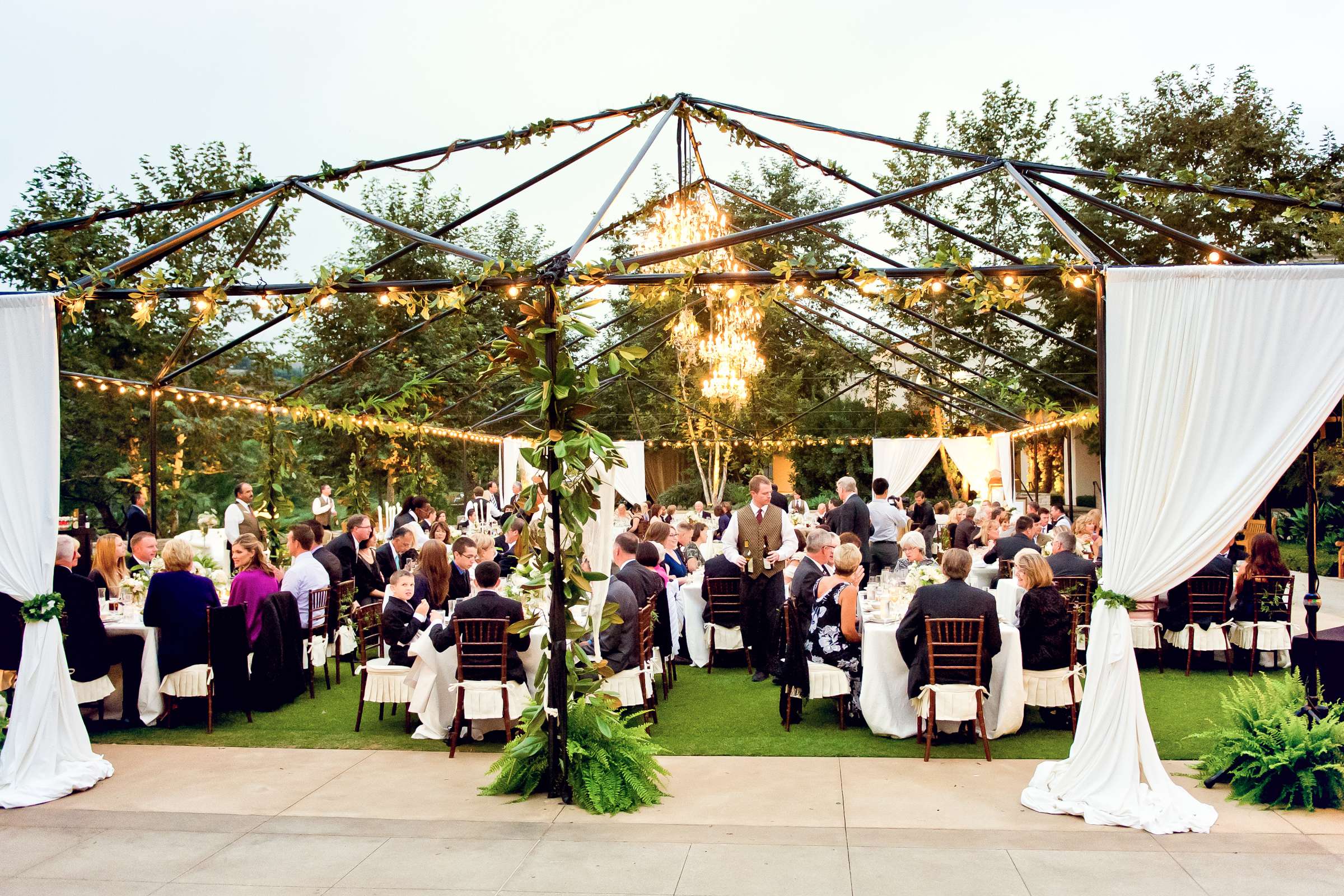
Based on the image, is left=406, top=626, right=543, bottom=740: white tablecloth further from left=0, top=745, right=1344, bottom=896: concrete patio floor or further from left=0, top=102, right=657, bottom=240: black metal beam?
left=0, top=102, right=657, bottom=240: black metal beam

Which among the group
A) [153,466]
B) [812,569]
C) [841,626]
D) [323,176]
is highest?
[323,176]

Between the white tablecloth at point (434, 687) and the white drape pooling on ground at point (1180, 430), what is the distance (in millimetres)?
3531

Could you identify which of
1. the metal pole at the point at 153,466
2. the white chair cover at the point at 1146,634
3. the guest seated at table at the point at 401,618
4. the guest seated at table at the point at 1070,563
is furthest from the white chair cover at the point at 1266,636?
the metal pole at the point at 153,466

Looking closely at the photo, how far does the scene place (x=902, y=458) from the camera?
19781 mm

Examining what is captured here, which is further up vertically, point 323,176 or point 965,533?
point 323,176

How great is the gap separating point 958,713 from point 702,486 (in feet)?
75.5

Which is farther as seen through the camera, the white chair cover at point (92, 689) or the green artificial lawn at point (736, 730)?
the white chair cover at point (92, 689)

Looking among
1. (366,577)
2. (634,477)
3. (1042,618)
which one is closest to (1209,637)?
(1042,618)

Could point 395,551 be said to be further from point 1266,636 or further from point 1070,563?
point 1266,636

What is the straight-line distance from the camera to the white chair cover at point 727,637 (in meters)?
8.86

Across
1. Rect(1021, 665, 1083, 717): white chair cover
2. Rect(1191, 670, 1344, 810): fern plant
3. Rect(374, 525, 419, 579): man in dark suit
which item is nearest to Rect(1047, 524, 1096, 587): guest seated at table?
Rect(1021, 665, 1083, 717): white chair cover

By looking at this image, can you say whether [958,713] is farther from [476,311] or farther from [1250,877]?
[476,311]

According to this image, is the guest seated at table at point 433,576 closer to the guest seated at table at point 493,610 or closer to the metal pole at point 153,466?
the guest seated at table at point 493,610

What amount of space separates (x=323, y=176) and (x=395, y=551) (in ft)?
13.2
